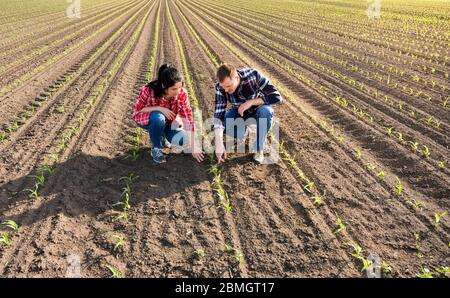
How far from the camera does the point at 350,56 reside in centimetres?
1259

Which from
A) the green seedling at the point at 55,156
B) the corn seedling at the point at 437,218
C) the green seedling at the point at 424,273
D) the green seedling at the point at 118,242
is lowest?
the green seedling at the point at 424,273

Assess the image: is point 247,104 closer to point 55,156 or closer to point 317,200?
point 317,200

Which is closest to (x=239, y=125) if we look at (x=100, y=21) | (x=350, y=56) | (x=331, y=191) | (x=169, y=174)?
(x=169, y=174)

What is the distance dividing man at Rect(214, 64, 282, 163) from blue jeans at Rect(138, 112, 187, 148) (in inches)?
27.2

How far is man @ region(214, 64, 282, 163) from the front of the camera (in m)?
4.98

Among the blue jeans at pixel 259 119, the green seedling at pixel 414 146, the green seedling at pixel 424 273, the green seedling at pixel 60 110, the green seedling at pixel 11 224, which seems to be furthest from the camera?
the green seedling at pixel 60 110

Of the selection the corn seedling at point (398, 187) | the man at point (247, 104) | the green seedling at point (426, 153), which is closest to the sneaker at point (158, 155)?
the man at point (247, 104)

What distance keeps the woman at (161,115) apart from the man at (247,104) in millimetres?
462

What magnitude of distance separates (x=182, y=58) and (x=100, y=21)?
529 inches

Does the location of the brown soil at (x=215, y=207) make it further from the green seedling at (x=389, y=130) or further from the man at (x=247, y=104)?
the man at (x=247, y=104)

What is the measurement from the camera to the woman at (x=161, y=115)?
5129mm

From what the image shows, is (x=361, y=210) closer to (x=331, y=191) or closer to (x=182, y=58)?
(x=331, y=191)

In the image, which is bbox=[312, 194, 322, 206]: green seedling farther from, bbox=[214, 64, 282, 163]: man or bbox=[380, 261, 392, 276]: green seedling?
bbox=[214, 64, 282, 163]: man

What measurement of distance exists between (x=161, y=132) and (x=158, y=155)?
1.16 ft
